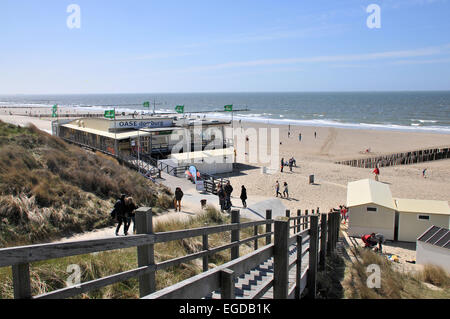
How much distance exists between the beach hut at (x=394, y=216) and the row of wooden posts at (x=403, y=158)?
20.7m

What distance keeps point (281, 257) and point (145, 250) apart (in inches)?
57.2

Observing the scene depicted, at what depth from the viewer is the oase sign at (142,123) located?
91.1 ft

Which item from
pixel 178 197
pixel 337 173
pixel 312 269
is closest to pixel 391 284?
pixel 312 269

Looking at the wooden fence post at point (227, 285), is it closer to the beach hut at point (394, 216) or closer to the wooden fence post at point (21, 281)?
the wooden fence post at point (21, 281)

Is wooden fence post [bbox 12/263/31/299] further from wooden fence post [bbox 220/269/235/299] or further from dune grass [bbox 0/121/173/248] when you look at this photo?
dune grass [bbox 0/121/173/248]

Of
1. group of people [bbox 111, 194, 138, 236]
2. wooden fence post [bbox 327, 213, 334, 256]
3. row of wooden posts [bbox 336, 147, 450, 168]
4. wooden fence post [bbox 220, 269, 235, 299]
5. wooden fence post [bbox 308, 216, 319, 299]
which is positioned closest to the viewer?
wooden fence post [bbox 220, 269, 235, 299]

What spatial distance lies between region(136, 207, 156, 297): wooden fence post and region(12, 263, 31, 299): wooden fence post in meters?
0.83

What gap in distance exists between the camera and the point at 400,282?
22.6 feet

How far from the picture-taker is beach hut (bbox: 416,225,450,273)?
1058cm

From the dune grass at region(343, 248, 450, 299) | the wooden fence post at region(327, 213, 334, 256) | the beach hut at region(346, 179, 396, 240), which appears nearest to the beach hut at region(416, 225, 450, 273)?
the dune grass at region(343, 248, 450, 299)

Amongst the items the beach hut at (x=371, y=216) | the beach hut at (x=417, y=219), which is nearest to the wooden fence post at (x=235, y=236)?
the beach hut at (x=371, y=216)

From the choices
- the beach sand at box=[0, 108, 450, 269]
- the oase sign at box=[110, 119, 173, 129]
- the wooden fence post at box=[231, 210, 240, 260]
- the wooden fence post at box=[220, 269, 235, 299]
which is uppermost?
the oase sign at box=[110, 119, 173, 129]
